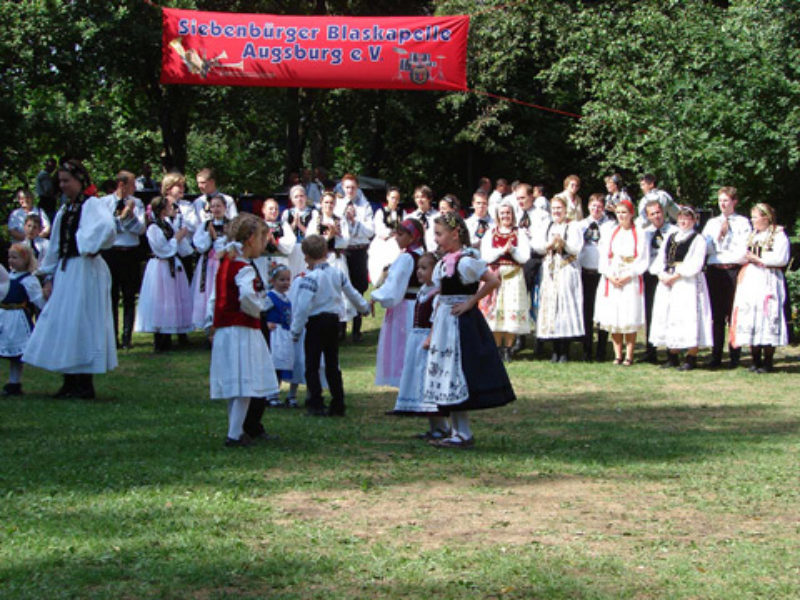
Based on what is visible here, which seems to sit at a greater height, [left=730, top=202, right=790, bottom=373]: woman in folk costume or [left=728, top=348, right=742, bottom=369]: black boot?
[left=730, top=202, right=790, bottom=373]: woman in folk costume

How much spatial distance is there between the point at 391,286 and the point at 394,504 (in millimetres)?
2922

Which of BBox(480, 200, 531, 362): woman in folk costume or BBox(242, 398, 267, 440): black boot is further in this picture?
BBox(480, 200, 531, 362): woman in folk costume

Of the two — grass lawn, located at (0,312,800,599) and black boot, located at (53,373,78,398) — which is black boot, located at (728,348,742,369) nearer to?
grass lawn, located at (0,312,800,599)

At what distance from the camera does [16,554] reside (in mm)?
5297

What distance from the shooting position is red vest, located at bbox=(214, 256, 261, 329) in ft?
26.3

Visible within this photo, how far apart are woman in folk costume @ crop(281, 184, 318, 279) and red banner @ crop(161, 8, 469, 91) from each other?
3.86 meters

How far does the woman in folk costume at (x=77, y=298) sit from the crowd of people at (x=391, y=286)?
15 mm

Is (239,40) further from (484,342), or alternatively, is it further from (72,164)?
(484,342)

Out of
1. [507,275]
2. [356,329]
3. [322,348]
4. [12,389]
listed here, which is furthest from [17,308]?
[507,275]

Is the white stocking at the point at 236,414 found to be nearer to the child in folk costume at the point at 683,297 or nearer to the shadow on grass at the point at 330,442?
the shadow on grass at the point at 330,442

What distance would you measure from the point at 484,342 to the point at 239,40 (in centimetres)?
1202

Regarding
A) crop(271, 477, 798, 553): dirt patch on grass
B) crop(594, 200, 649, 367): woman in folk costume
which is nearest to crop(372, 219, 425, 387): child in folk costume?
crop(271, 477, 798, 553): dirt patch on grass

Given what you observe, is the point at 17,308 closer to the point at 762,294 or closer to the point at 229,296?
the point at 229,296

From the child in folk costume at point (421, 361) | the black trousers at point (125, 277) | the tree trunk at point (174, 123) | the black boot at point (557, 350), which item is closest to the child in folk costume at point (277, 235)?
the black trousers at point (125, 277)
